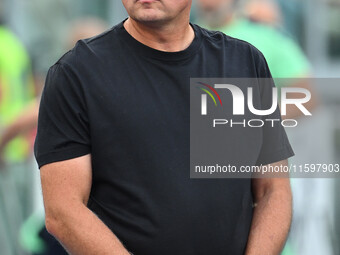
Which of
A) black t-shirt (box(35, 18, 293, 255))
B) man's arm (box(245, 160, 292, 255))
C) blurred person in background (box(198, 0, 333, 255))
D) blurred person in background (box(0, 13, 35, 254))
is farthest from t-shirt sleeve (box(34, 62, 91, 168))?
blurred person in background (box(0, 13, 35, 254))

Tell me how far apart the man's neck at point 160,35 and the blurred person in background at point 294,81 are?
2390 millimetres

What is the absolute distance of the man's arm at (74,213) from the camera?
2711 mm

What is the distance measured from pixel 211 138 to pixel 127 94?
0.33 metres

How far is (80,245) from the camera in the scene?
2.72 metres

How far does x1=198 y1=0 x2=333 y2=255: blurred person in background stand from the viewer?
548 centimetres

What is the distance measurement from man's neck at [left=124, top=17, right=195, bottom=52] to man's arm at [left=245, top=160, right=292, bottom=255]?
22.0 inches

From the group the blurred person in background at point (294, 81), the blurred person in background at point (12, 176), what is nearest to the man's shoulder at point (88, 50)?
the blurred person in background at point (294, 81)

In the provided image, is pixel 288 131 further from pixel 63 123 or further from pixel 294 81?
pixel 63 123

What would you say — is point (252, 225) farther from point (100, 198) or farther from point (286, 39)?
point (286, 39)

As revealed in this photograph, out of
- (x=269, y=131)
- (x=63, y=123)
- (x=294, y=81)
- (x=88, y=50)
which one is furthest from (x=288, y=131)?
(x=63, y=123)

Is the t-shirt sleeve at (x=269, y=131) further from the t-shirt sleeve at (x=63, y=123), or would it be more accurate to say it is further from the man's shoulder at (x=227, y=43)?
the t-shirt sleeve at (x=63, y=123)

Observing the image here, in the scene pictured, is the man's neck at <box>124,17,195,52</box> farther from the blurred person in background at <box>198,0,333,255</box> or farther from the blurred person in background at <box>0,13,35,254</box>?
the blurred person in background at <box>0,13,35,254</box>

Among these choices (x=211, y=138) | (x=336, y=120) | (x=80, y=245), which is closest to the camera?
(x=80, y=245)

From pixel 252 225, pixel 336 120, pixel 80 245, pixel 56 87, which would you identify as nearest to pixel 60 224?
pixel 80 245
